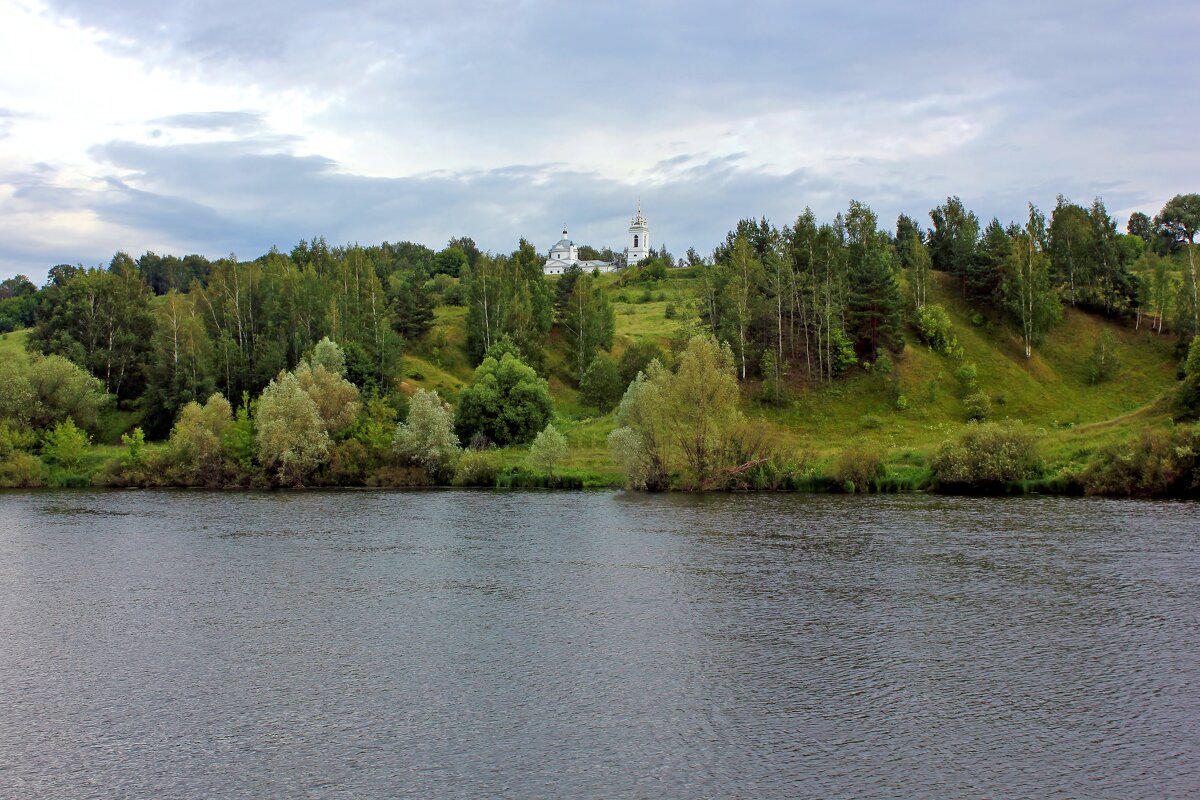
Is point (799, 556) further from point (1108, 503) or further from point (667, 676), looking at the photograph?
point (1108, 503)

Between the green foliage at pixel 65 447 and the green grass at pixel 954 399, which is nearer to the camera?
the green grass at pixel 954 399

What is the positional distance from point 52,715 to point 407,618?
11414 millimetres

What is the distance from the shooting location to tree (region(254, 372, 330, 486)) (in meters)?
73.0

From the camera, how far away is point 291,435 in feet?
240

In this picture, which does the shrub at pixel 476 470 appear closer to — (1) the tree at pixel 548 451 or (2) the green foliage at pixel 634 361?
(1) the tree at pixel 548 451

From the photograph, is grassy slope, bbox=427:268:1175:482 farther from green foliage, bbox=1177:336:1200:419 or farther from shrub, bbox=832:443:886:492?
shrub, bbox=832:443:886:492

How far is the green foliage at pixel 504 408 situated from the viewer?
82.9 meters

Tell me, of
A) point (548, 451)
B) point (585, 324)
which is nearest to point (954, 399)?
point (548, 451)

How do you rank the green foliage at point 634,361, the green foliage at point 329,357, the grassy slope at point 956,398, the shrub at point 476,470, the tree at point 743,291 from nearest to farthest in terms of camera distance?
the grassy slope at point 956,398 → the shrub at point 476,470 → the green foliage at point 329,357 → the tree at point 743,291 → the green foliage at point 634,361

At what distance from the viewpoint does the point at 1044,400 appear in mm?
86125

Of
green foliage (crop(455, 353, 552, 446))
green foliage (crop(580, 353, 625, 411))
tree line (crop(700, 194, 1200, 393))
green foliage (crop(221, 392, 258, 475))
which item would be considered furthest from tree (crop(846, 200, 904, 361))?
green foliage (crop(221, 392, 258, 475))

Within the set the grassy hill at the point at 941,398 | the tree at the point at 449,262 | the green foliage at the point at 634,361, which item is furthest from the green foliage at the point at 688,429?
the tree at the point at 449,262

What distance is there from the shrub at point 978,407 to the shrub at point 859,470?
23764mm

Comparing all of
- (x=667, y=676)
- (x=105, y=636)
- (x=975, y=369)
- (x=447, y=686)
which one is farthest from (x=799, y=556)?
(x=975, y=369)
